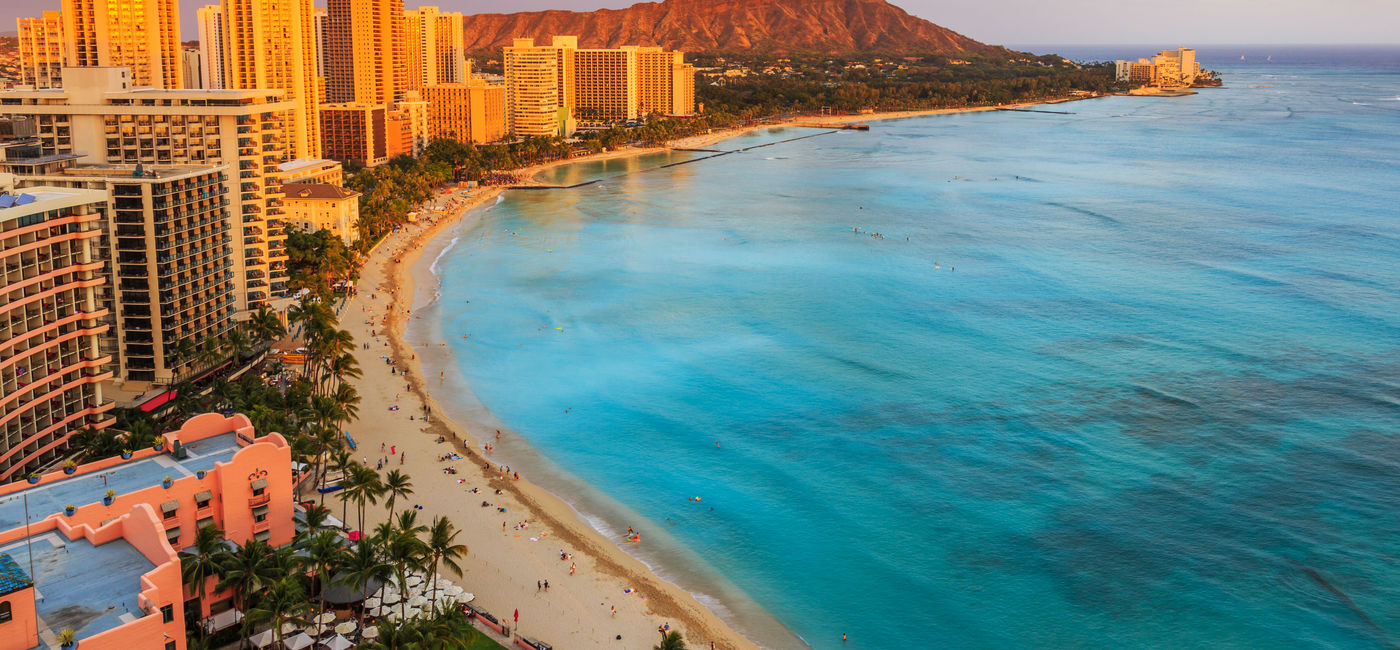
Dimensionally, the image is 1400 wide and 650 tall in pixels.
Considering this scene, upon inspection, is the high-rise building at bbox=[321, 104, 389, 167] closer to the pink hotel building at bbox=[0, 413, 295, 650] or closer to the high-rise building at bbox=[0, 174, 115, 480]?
the high-rise building at bbox=[0, 174, 115, 480]

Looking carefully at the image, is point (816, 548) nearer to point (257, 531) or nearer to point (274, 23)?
point (257, 531)

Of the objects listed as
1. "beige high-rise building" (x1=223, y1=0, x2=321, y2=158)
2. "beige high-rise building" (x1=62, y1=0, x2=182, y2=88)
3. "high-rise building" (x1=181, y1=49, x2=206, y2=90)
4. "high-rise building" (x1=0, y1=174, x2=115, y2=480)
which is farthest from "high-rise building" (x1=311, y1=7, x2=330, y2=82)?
"high-rise building" (x1=0, y1=174, x2=115, y2=480)

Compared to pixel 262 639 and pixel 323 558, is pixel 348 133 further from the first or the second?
pixel 262 639

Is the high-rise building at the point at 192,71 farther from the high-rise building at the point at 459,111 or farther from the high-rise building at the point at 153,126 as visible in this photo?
the high-rise building at the point at 153,126

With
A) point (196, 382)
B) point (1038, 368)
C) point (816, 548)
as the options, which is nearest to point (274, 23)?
point (196, 382)

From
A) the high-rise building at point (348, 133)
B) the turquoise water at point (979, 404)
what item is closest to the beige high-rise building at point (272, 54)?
the high-rise building at point (348, 133)

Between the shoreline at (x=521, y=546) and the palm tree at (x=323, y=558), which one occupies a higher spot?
the palm tree at (x=323, y=558)
